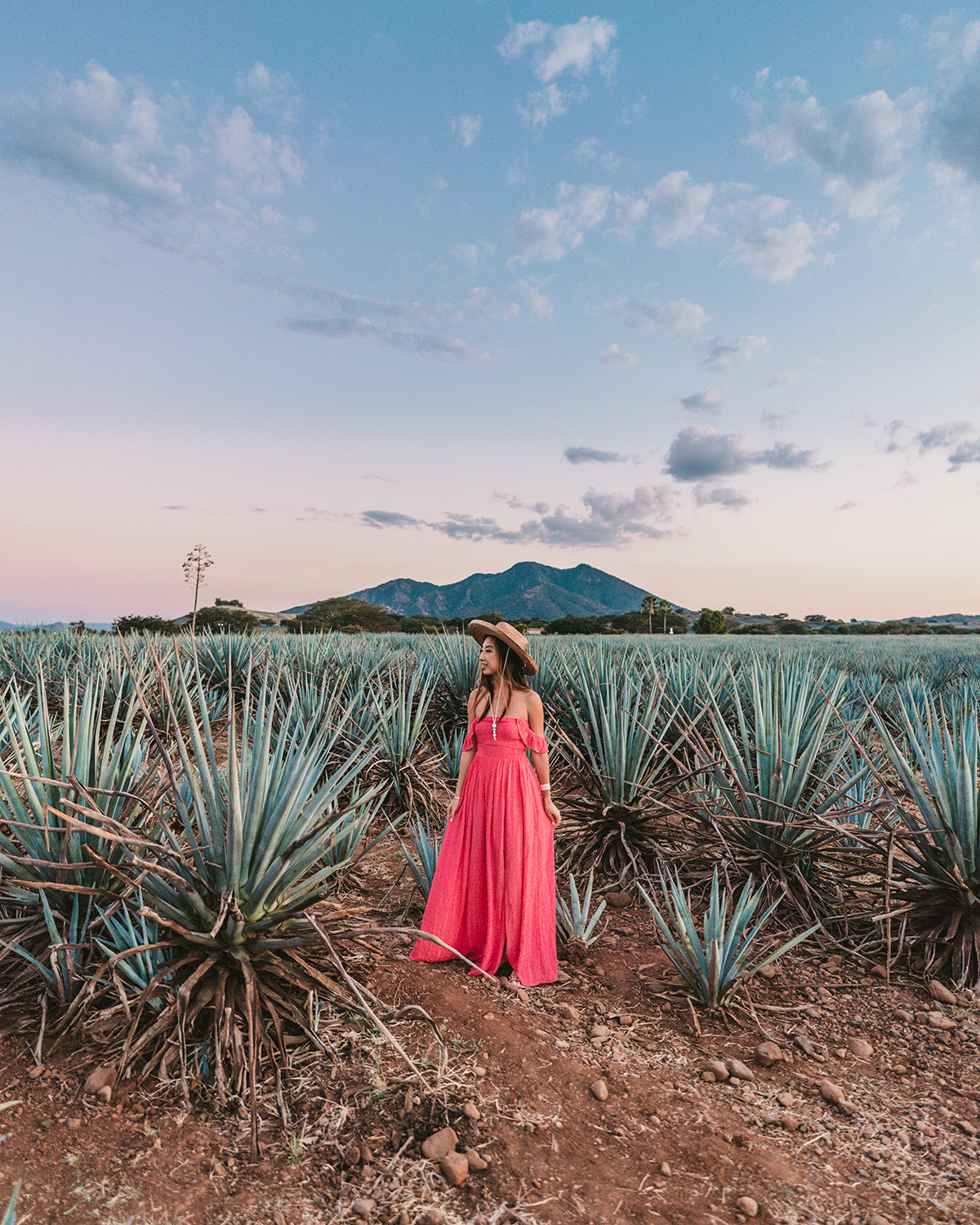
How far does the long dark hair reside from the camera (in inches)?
138

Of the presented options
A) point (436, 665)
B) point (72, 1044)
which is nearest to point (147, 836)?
point (72, 1044)

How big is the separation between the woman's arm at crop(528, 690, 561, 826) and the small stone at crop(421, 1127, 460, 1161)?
149cm

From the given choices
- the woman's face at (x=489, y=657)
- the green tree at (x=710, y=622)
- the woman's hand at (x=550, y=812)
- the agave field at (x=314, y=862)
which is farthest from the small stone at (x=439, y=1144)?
the green tree at (x=710, y=622)

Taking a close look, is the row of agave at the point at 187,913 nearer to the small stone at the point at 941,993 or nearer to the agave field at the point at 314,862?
the agave field at the point at 314,862

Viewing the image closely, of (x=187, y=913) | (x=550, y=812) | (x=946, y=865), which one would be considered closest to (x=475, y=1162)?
(x=187, y=913)

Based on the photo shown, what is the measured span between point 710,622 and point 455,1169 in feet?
251

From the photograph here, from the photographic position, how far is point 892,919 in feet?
11.9

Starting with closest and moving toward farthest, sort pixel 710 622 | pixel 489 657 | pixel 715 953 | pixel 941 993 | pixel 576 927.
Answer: pixel 715 953 < pixel 941 993 < pixel 489 657 < pixel 576 927 < pixel 710 622

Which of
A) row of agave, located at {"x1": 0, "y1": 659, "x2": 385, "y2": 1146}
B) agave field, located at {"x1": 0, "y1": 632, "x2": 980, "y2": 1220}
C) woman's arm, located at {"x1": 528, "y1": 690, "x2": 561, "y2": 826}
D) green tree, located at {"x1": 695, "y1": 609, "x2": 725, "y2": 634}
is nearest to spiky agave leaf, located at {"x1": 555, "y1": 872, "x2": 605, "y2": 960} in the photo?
agave field, located at {"x1": 0, "y1": 632, "x2": 980, "y2": 1220}

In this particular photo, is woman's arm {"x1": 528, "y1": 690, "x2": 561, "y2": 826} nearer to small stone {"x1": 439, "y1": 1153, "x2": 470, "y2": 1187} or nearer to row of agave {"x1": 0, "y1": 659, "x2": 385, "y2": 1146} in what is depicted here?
row of agave {"x1": 0, "y1": 659, "x2": 385, "y2": 1146}

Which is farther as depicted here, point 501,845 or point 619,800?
point 619,800

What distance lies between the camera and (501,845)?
332cm

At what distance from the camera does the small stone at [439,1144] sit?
6.97 ft

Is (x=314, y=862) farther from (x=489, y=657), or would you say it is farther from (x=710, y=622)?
(x=710, y=622)
